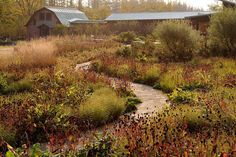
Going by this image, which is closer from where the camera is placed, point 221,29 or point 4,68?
point 4,68

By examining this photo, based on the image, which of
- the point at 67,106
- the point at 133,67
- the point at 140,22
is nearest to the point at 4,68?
the point at 133,67

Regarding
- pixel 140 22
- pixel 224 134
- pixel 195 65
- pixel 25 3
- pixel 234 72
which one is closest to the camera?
pixel 224 134

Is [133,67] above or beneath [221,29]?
beneath

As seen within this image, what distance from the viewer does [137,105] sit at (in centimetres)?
855

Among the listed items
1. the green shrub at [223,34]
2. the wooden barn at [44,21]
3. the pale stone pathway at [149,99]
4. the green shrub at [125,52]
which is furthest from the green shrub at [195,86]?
the wooden barn at [44,21]

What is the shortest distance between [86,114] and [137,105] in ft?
6.54

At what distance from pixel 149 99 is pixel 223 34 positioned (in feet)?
29.2

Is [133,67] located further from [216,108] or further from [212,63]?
[216,108]

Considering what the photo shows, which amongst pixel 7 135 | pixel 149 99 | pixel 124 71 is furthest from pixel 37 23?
pixel 7 135

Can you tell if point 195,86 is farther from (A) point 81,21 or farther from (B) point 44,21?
(B) point 44,21

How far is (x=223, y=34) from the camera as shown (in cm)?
1639

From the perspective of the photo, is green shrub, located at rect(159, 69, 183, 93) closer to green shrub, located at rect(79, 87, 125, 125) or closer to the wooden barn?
green shrub, located at rect(79, 87, 125, 125)

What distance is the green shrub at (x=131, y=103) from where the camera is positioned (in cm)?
812

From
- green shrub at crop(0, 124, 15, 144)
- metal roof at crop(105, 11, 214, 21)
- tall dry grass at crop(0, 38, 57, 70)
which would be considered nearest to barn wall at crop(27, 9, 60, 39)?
metal roof at crop(105, 11, 214, 21)
